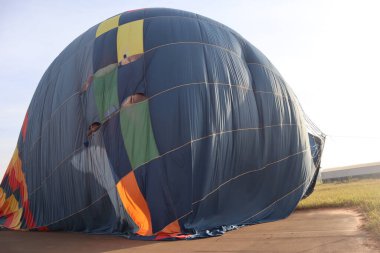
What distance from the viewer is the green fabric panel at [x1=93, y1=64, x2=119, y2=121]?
10039mm

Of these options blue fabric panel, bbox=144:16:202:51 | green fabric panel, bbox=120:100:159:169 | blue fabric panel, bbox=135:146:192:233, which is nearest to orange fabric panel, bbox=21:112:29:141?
green fabric panel, bbox=120:100:159:169

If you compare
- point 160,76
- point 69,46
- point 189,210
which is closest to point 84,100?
point 160,76

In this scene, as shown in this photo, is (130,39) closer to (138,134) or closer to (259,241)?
(138,134)

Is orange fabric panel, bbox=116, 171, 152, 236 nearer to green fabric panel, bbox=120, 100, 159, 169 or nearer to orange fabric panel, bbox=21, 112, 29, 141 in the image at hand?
green fabric panel, bbox=120, 100, 159, 169

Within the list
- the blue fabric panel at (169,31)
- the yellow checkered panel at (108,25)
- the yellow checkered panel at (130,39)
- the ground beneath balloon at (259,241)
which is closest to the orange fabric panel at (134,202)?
the ground beneath balloon at (259,241)

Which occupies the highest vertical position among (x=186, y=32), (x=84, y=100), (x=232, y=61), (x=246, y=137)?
(x=186, y=32)

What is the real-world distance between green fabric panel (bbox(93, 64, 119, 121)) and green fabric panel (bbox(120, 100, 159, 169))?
1.39 ft

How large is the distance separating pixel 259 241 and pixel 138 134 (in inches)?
146

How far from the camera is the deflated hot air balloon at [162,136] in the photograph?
9219mm

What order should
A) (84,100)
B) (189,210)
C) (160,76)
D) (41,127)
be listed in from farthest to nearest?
(41,127) → (84,100) → (160,76) → (189,210)

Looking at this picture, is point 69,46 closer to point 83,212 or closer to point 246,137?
point 83,212

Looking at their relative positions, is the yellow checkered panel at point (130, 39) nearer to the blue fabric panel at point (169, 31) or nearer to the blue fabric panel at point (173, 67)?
the blue fabric panel at point (169, 31)

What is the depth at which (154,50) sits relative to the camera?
407 inches

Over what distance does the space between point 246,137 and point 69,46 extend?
6.40 metres
